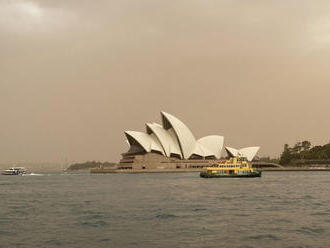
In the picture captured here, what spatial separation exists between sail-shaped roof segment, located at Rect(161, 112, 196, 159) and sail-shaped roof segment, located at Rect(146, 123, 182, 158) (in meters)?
1.65

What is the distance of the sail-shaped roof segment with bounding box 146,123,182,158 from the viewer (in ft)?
434

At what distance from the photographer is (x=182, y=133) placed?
13038 cm

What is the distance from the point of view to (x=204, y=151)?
467 feet

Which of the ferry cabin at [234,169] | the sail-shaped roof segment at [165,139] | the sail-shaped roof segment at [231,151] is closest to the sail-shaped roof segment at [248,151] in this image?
the sail-shaped roof segment at [231,151]

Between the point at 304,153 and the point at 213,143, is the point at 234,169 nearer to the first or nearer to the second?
the point at 213,143

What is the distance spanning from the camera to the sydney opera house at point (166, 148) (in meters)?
132

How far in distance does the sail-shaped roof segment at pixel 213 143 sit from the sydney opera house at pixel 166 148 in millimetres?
2039

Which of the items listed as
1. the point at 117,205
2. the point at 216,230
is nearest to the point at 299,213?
the point at 216,230

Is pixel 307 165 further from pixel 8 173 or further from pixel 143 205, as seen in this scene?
pixel 143 205

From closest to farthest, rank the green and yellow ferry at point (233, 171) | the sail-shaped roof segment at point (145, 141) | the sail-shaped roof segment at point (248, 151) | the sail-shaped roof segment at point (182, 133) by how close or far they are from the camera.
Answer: the green and yellow ferry at point (233, 171) → the sail-shaped roof segment at point (182, 133) → the sail-shaped roof segment at point (145, 141) → the sail-shaped roof segment at point (248, 151)

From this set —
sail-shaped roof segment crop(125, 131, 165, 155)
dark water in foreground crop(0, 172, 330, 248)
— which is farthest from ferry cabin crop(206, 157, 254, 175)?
sail-shaped roof segment crop(125, 131, 165, 155)

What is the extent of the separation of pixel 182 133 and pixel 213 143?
19379mm

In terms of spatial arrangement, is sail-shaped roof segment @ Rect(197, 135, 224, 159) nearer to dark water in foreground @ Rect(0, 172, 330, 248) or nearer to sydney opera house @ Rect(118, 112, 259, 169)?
sydney opera house @ Rect(118, 112, 259, 169)

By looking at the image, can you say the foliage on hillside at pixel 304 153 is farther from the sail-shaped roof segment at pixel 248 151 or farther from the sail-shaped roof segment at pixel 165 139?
the sail-shaped roof segment at pixel 165 139
